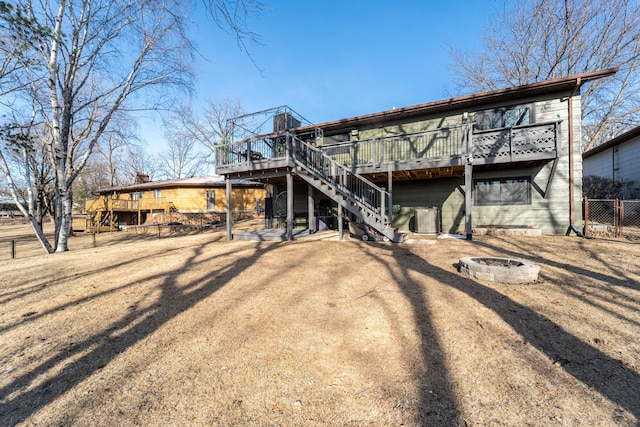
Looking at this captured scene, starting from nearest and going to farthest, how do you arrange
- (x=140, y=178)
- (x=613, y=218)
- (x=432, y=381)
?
(x=432, y=381) → (x=613, y=218) → (x=140, y=178)

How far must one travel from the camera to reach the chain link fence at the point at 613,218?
8.71 meters

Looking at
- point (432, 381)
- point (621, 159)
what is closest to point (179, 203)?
point (432, 381)

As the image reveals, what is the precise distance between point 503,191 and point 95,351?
12128mm

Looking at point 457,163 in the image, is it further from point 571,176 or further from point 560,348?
point 560,348

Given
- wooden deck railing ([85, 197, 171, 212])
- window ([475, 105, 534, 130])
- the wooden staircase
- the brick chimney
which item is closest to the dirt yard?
the wooden staircase

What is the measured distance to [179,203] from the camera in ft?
81.0

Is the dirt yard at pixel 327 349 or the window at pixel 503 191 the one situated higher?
the window at pixel 503 191

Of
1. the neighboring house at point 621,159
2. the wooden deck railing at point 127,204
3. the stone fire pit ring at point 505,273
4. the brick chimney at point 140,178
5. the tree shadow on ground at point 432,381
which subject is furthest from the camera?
the brick chimney at point 140,178

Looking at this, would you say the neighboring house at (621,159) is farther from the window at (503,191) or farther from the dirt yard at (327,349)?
the dirt yard at (327,349)

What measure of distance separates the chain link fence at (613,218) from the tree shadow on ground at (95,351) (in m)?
11.2

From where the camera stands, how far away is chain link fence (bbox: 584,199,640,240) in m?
8.71

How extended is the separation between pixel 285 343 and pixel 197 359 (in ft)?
2.87

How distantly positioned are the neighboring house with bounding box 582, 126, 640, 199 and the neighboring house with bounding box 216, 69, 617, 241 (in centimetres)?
759

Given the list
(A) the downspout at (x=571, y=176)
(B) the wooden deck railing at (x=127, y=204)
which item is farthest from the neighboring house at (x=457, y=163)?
(B) the wooden deck railing at (x=127, y=204)
